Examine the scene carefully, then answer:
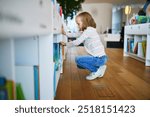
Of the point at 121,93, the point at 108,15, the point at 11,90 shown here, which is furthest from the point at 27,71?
the point at 108,15

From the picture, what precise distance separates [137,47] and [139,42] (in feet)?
0.60

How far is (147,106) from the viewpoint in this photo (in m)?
0.88

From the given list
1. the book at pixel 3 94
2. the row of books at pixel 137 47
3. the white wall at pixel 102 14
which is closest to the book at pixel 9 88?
the book at pixel 3 94

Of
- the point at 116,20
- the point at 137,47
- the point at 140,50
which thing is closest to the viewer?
the point at 140,50

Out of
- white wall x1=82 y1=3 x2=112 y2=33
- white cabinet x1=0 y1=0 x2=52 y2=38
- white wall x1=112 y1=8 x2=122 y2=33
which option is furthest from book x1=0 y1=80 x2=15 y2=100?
white wall x1=112 y1=8 x2=122 y2=33

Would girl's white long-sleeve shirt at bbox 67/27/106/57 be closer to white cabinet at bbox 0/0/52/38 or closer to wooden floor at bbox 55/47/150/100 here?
wooden floor at bbox 55/47/150/100

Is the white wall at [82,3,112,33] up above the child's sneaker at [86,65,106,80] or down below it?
above

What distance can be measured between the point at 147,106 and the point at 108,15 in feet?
24.5

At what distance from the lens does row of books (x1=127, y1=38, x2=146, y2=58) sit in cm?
295

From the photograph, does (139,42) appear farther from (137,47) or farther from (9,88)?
(9,88)

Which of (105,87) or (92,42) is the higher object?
Result: (92,42)

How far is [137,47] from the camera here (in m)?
3.25

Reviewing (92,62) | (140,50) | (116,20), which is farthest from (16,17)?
(116,20)

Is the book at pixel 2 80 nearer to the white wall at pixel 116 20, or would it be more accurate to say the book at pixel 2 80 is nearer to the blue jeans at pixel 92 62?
the blue jeans at pixel 92 62
